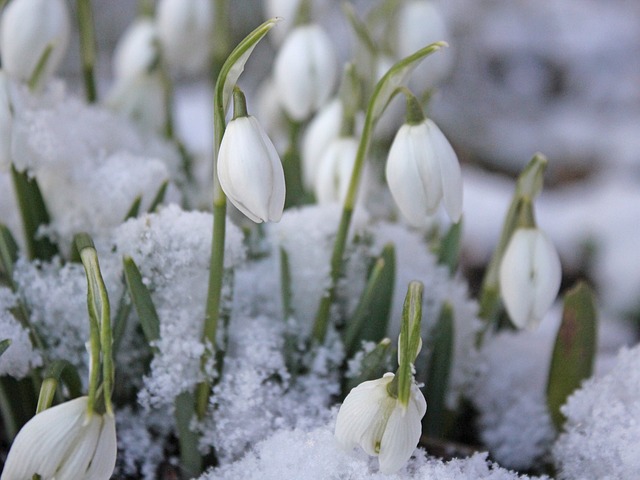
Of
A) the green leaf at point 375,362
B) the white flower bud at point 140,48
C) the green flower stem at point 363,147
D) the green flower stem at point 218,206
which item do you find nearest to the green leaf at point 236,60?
the green flower stem at point 218,206

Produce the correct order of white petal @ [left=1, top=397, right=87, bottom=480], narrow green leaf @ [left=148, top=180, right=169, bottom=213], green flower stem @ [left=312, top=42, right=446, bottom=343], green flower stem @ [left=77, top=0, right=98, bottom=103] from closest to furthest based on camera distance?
white petal @ [left=1, top=397, right=87, bottom=480] → green flower stem @ [left=312, top=42, right=446, bottom=343] → narrow green leaf @ [left=148, top=180, right=169, bottom=213] → green flower stem @ [left=77, top=0, right=98, bottom=103]

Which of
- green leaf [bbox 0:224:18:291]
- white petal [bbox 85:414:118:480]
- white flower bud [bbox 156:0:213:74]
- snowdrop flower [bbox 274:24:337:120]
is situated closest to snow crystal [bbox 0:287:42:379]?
green leaf [bbox 0:224:18:291]

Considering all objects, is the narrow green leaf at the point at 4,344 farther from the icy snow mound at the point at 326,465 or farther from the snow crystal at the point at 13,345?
the icy snow mound at the point at 326,465

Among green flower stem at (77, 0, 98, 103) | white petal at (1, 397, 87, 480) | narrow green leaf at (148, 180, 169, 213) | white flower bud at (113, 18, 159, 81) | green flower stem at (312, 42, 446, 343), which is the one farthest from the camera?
white flower bud at (113, 18, 159, 81)

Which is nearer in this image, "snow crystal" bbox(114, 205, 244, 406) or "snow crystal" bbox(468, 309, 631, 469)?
"snow crystal" bbox(114, 205, 244, 406)


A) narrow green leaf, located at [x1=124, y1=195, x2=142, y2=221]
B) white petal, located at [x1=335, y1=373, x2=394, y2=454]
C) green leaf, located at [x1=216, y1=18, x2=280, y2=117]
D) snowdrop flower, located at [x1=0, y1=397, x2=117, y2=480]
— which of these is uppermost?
green leaf, located at [x1=216, y1=18, x2=280, y2=117]

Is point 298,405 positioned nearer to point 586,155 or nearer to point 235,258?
point 235,258

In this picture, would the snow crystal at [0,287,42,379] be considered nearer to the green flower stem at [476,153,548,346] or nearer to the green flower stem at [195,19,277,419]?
the green flower stem at [195,19,277,419]
